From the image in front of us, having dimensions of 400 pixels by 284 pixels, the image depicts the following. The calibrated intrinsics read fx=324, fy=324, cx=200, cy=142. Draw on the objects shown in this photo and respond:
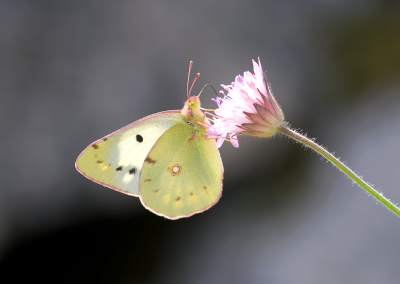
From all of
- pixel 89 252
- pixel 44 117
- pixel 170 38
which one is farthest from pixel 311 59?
pixel 89 252

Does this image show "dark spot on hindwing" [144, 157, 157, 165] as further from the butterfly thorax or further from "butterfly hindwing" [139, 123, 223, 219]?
the butterfly thorax

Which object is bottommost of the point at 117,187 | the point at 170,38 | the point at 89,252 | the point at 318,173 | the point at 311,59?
the point at 89,252

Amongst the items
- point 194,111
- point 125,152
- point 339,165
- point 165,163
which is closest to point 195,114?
point 194,111

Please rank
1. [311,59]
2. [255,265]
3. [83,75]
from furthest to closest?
1. [311,59]
2. [83,75]
3. [255,265]

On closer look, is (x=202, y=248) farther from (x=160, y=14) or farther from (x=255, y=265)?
(x=160, y=14)

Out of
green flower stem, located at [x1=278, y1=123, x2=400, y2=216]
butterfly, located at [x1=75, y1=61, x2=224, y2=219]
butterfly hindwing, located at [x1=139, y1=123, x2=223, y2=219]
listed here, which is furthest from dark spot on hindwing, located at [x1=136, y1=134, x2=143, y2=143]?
green flower stem, located at [x1=278, y1=123, x2=400, y2=216]

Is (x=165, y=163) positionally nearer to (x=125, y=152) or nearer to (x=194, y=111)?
(x=125, y=152)
